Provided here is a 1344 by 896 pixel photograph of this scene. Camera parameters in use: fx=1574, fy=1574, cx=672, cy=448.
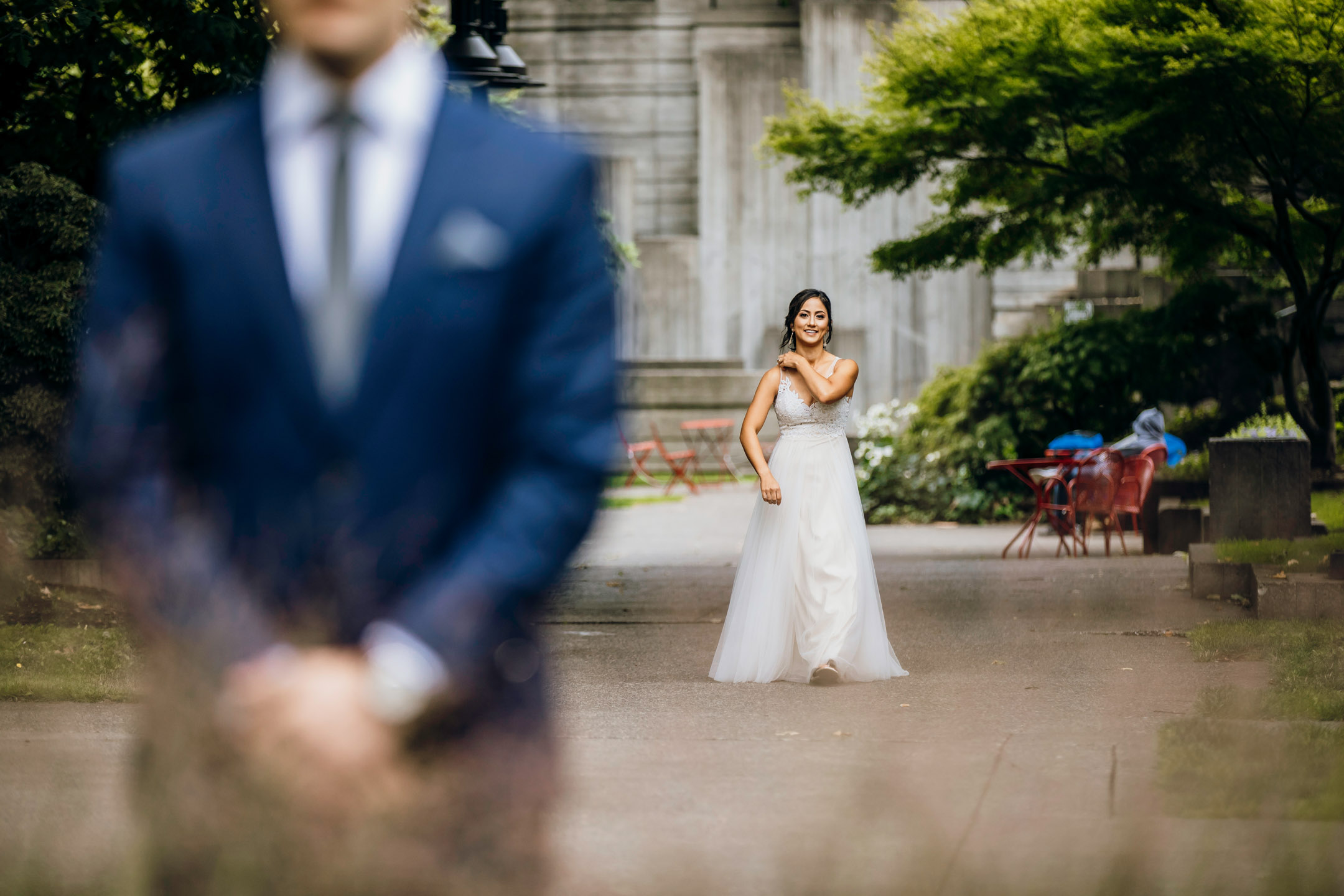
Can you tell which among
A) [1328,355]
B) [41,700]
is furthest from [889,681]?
[1328,355]

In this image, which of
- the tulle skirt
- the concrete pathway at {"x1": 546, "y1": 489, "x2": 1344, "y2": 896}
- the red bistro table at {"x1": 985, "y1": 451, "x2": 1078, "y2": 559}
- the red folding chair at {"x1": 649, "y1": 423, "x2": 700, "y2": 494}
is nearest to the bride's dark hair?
the tulle skirt

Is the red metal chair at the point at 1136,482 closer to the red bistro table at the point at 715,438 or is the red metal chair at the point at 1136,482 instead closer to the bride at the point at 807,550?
the bride at the point at 807,550

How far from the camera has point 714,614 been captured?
36.7 ft

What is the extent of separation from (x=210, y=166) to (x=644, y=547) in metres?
14.8

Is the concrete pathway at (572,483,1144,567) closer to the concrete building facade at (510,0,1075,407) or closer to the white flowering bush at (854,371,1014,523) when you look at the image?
the white flowering bush at (854,371,1014,523)

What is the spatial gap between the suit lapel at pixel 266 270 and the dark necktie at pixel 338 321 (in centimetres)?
2

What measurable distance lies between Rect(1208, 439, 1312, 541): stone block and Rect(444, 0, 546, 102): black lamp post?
587 centimetres

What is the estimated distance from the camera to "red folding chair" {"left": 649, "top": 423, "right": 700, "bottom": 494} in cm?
2520

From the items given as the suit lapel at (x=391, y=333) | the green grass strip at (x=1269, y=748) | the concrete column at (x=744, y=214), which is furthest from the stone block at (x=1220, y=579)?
the concrete column at (x=744, y=214)

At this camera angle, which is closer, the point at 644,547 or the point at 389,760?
the point at 389,760

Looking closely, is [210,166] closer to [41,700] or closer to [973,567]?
[41,700]

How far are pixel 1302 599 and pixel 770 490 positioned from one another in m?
3.37

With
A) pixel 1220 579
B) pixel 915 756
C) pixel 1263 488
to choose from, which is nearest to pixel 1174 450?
pixel 1263 488

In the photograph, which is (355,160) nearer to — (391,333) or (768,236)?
(391,333)
